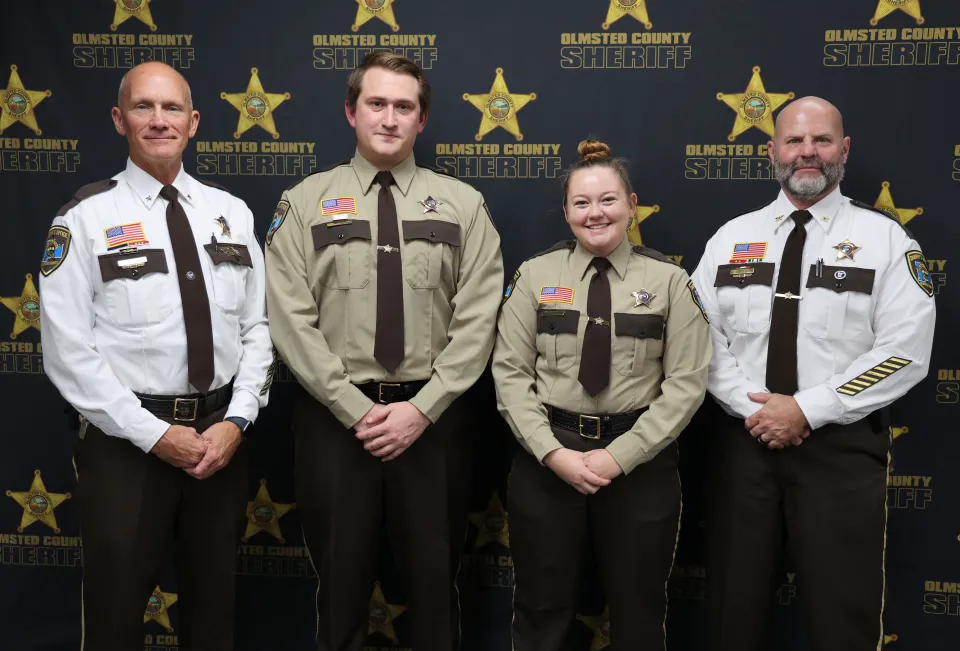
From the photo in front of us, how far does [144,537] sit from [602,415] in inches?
58.9

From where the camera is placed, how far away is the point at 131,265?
258 cm

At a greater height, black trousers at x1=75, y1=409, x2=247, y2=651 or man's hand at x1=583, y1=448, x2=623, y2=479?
man's hand at x1=583, y1=448, x2=623, y2=479

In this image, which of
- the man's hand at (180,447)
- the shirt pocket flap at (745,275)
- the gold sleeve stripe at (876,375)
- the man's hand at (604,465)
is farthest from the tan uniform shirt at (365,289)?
the gold sleeve stripe at (876,375)

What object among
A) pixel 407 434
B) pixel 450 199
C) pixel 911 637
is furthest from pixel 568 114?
pixel 911 637

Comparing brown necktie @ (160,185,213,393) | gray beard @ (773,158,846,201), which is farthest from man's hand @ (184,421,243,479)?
gray beard @ (773,158,846,201)

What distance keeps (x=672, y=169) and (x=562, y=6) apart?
0.78 m

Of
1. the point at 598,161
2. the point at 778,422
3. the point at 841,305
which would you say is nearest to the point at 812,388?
the point at 778,422

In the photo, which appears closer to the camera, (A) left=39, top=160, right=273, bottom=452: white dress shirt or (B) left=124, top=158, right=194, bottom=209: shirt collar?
(A) left=39, top=160, right=273, bottom=452: white dress shirt

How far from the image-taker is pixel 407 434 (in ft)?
8.86

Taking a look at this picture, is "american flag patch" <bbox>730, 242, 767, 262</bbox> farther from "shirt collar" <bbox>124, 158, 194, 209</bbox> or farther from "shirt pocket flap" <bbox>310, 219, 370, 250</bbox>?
"shirt collar" <bbox>124, 158, 194, 209</bbox>

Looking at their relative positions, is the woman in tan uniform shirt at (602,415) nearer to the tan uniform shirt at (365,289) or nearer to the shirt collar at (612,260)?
the shirt collar at (612,260)

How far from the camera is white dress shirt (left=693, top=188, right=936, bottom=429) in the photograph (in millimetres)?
2715

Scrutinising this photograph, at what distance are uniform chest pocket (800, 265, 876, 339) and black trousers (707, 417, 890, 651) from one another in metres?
0.33

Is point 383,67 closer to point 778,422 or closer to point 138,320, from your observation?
point 138,320
